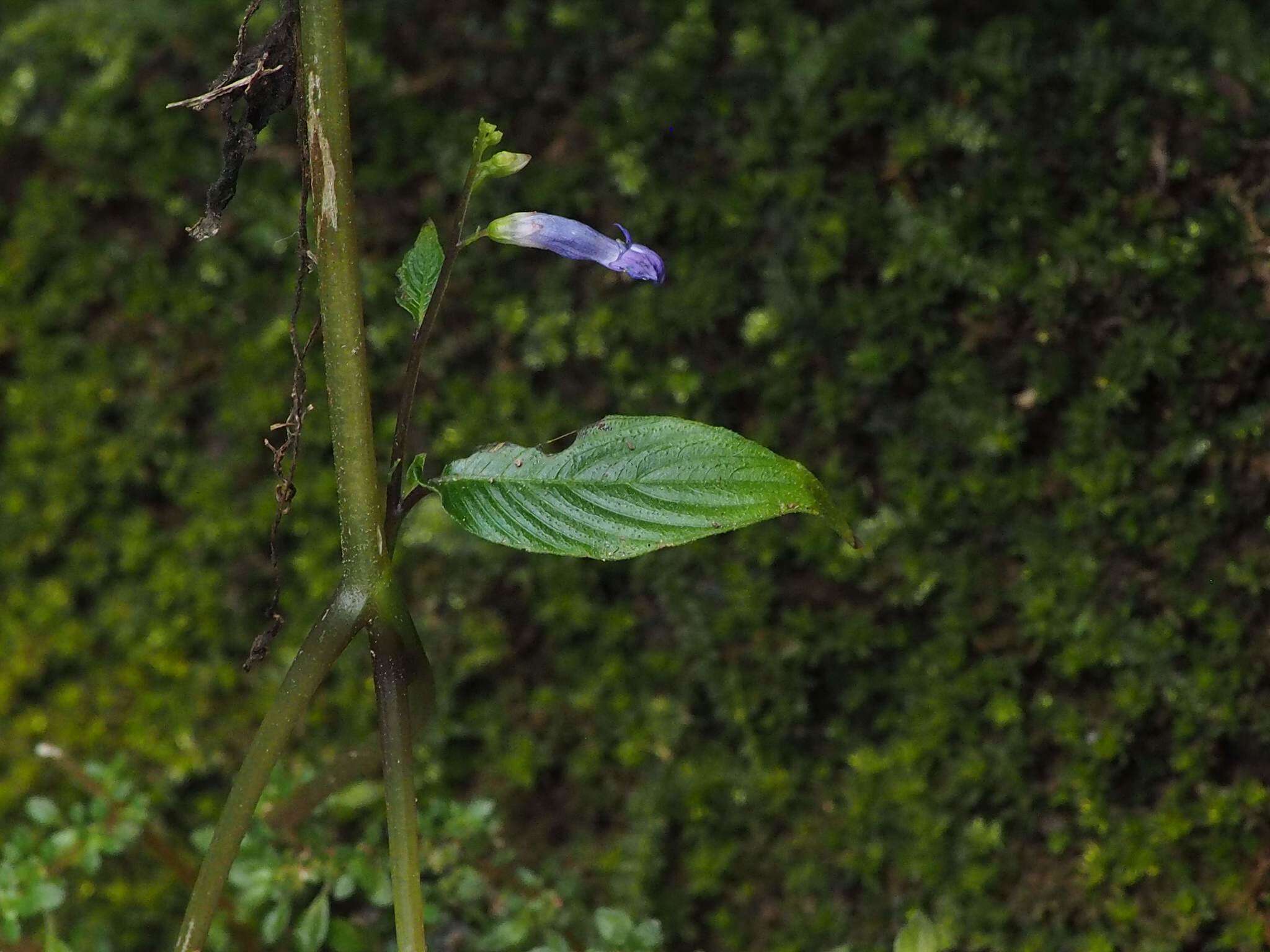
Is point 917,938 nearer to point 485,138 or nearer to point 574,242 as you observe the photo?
point 574,242

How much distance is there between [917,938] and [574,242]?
2.17ft

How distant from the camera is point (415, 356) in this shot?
964 mm

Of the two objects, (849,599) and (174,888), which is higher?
(849,599)

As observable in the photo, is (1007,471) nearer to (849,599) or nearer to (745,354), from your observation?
(849,599)

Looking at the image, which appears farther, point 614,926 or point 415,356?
point 614,926

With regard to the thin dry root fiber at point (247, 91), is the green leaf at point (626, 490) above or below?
below

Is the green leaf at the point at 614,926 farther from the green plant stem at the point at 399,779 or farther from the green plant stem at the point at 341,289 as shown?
the green plant stem at the point at 341,289

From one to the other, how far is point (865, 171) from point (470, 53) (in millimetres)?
635

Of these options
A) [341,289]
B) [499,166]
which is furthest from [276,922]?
[499,166]

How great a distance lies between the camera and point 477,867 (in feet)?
4.76

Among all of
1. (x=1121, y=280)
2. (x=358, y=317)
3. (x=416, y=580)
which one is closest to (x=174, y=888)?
(x=416, y=580)

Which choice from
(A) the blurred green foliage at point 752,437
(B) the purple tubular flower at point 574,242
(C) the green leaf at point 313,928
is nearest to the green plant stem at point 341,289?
(B) the purple tubular flower at point 574,242

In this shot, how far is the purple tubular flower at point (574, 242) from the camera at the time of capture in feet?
3.13

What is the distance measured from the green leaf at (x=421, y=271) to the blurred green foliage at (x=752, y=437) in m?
0.67
